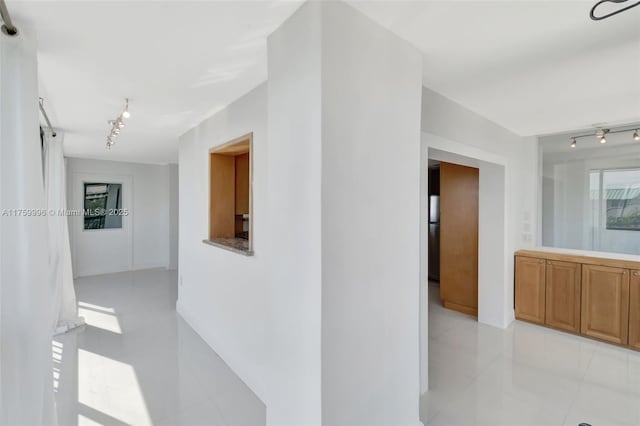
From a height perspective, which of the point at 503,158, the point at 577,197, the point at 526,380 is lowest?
the point at 526,380

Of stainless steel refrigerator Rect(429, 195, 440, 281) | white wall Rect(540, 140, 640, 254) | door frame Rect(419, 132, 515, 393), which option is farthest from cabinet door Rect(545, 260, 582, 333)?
stainless steel refrigerator Rect(429, 195, 440, 281)

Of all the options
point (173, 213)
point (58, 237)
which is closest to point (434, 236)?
point (173, 213)

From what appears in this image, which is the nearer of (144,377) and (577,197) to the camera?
(144,377)

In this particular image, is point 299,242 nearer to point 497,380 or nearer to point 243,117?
point 243,117

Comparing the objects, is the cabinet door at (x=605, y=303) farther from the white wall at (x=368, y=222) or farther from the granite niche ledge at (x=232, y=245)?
the granite niche ledge at (x=232, y=245)

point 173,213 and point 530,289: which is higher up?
point 173,213

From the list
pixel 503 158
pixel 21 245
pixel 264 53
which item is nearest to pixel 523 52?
pixel 264 53

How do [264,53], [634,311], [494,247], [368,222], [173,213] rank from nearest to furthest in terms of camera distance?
[368,222] < [264,53] < [634,311] < [494,247] < [173,213]

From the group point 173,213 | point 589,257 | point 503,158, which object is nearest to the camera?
point 589,257

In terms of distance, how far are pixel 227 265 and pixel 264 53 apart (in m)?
1.86

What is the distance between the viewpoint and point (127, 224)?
663cm

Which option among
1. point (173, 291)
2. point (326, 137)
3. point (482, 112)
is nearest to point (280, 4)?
point (326, 137)

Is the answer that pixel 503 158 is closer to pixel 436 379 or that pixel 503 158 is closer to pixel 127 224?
pixel 436 379

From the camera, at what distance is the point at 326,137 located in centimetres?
130
